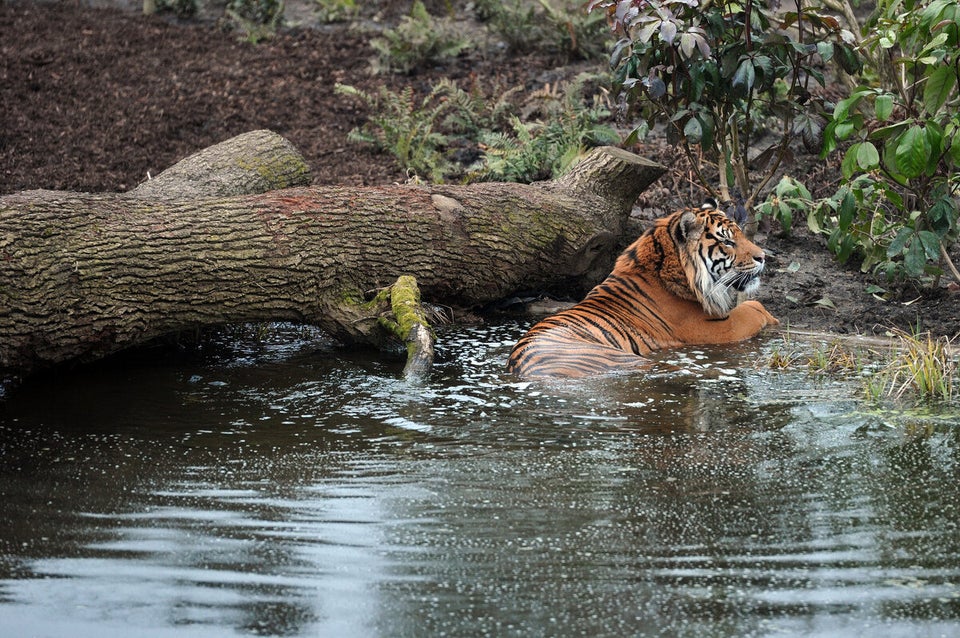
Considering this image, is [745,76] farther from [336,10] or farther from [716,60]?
[336,10]

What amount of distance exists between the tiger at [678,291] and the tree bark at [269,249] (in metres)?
1.03

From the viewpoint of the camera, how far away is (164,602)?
129 inches

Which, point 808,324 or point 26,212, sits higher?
point 26,212

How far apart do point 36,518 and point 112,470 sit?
64cm

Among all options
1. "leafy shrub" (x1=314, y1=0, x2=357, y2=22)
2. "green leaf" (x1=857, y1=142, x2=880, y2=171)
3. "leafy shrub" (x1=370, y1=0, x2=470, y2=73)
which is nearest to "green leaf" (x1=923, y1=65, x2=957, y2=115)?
"green leaf" (x1=857, y1=142, x2=880, y2=171)

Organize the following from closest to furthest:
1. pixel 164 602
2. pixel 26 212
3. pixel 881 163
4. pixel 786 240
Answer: pixel 164 602
pixel 26 212
pixel 881 163
pixel 786 240

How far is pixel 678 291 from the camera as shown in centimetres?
721

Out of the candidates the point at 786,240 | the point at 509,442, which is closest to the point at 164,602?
the point at 509,442

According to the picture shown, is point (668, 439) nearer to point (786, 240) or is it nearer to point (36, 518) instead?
point (36, 518)

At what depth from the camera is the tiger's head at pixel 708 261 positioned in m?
7.08

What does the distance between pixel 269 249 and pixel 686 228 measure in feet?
9.28

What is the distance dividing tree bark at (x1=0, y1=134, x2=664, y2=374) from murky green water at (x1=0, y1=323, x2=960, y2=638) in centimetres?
56

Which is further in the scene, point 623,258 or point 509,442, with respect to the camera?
point 623,258

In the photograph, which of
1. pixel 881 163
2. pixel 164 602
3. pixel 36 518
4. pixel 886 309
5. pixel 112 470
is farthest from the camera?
pixel 886 309
